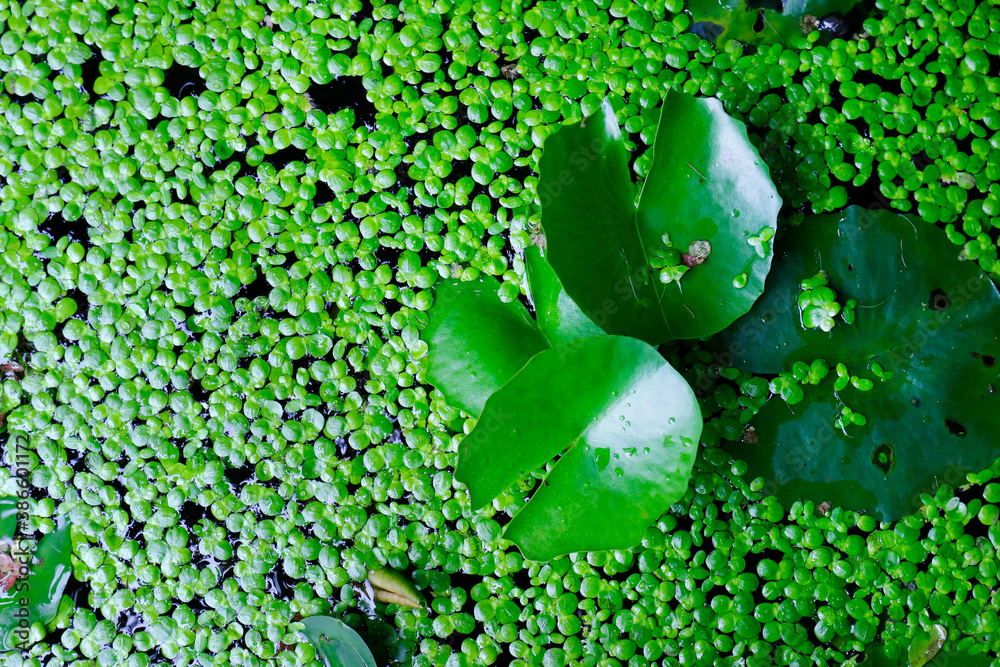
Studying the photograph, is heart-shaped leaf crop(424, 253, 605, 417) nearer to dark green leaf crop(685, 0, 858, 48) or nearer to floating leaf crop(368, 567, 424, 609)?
floating leaf crop(368, 567, 424, 609)

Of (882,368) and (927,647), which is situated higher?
(882,368)

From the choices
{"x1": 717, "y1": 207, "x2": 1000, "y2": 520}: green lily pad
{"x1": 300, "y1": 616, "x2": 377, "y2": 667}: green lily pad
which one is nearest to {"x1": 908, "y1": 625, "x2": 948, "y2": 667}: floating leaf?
{"x1": 717, "y1": 207, "x2": 1000, "y2": 520}: green lily pad

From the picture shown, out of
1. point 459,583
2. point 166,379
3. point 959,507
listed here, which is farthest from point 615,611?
point 166,379

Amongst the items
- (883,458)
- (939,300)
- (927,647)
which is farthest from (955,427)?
(927,647)

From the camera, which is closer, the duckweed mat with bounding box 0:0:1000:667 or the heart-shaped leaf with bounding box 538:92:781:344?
Answer: the heart-shaped leaf with bounding box 538:92:781:344

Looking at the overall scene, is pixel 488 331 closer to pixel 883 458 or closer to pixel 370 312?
pixel 370 312
